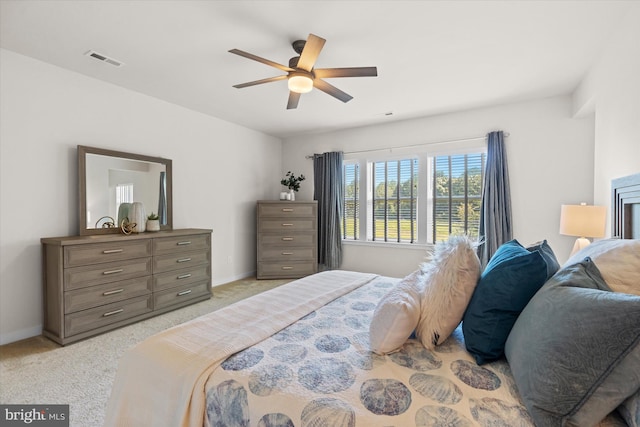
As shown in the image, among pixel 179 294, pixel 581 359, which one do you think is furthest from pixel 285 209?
pixel 581 359

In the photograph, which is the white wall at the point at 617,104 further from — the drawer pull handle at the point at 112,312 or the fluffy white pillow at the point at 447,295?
the drawer pull handle at the point at 112,312

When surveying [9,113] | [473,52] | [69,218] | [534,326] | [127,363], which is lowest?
[127,363]

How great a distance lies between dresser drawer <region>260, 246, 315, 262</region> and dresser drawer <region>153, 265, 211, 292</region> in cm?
107

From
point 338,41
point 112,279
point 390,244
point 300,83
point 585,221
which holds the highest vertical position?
point 338,41

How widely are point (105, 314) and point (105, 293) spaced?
20 centimetres

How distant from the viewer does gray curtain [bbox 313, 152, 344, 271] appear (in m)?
4.90

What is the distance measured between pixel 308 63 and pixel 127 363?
2.15 meters

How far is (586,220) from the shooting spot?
2.47 m

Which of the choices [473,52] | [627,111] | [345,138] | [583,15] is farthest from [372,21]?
[345,138]

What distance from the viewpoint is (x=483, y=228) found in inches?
150

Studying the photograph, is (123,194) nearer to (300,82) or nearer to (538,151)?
(300,82)

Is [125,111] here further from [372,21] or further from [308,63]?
[372,21]

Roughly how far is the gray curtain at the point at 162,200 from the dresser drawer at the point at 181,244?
1.45 feet

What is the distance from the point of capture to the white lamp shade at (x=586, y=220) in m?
2.41
